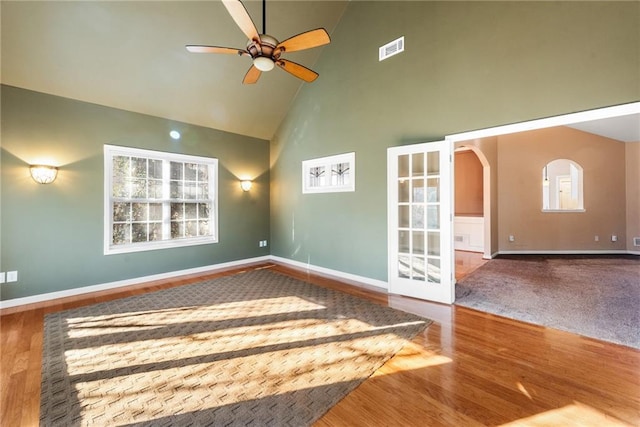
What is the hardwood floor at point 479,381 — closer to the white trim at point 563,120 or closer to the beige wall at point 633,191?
the white trim at point 563,120

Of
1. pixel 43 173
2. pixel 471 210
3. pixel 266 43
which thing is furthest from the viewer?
pixel 471 210

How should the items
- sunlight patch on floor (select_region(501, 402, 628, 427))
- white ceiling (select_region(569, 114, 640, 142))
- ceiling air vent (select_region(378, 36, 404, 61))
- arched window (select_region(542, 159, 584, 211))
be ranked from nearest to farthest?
sunlight patch on floor (select_region(501, 402, 628, 427)) → ceiling air vent (select_region(378, 36, 404, 61)) → white ceiling (select_region(569, 114, 640, 142)) → arched window (select_region(542, 159, 584, 211))

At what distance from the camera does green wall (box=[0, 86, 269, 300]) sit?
3.29 m

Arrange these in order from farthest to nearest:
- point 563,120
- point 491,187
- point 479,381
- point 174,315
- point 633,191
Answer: point 633,191, point 491,187, point 174,315, point 563,120, point 479,381

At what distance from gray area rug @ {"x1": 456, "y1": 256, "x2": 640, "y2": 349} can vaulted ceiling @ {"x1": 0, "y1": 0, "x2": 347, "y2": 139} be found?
4.95 m

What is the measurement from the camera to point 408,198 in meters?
3.60

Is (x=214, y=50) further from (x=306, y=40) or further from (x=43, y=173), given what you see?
(x=43, y=173)

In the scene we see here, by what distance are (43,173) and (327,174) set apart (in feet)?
13.4

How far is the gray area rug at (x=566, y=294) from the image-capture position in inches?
104

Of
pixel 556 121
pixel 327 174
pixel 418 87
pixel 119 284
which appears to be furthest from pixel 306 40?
pixel 119 284

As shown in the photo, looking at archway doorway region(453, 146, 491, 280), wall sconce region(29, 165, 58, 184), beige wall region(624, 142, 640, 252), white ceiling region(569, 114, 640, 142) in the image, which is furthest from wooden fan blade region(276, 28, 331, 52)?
beige wall region(624, 142, 640, 252)

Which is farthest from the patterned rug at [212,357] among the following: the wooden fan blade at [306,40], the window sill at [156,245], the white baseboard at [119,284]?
the wooden fan blade at [306,40]

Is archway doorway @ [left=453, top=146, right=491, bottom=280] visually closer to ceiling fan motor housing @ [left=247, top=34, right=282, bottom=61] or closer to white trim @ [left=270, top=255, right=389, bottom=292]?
white trim @ [left=270, top=255, right=389, bottom=292]

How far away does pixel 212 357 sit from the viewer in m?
2.17
